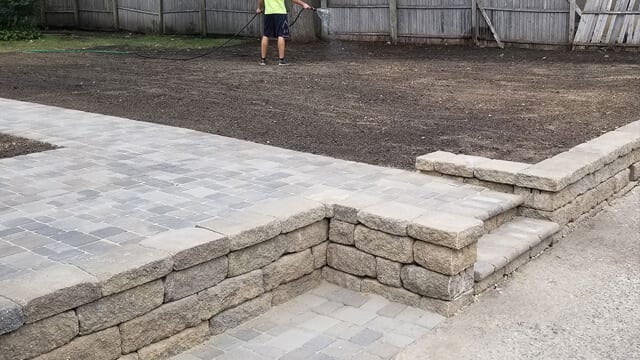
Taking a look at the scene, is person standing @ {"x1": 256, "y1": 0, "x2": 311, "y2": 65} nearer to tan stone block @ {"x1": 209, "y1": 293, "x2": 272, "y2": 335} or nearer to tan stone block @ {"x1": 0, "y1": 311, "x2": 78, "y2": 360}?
tan stone block @ {"x1": 209, "y1": 293, "x2": 272, "y2": 335}

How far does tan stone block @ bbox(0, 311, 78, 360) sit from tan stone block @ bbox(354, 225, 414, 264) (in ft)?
5.86

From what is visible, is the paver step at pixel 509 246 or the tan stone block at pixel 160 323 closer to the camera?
the tan stone block at pixel 160 323

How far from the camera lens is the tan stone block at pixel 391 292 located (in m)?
4.03

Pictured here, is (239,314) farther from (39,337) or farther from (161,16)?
(161,16)

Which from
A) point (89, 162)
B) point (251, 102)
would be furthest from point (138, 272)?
point (251, 102)

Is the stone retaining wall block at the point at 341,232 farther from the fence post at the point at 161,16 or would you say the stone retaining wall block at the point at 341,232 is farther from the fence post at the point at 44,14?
the fence post at the point at 44,14

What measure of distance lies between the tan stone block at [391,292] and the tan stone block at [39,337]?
1.82m

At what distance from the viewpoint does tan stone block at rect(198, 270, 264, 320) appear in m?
3.58

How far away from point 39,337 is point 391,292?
6.66 feet

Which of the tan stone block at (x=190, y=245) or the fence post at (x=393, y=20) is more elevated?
the fence post at (x=393, y=20)

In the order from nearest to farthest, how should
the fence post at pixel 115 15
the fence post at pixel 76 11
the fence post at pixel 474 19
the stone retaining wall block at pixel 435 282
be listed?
1. the stone retaining wall block at pixel 435 282
2. the fence post at pixel 474 19
3. the fence post at pixel 115 15
4. the fence post at pixel 76 11

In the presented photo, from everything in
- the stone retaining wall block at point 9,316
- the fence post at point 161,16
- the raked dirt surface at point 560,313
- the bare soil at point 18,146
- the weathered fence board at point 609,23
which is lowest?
the raked dirt surface at point 560,313

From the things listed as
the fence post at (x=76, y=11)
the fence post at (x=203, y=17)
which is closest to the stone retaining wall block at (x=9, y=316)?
the fence post at (x=203, y=17)

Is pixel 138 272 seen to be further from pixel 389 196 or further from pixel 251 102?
pixel 251 102
